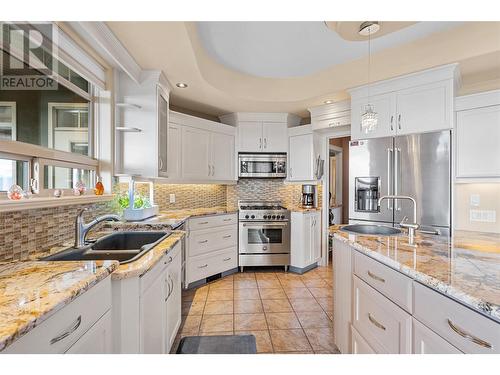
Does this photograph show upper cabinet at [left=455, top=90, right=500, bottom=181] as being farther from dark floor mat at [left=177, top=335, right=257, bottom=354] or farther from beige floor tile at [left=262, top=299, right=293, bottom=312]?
dark floor mat at [left=177, top=335, right=257, bottom=354]

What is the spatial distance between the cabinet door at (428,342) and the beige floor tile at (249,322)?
151cm

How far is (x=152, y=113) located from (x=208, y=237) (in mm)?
1683

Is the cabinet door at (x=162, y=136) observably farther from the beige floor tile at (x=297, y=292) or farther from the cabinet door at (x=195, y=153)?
the beige floor tile at (x=297, y=292)

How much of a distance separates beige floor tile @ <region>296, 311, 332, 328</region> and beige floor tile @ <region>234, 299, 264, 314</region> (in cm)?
42

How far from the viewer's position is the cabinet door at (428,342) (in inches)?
35.5

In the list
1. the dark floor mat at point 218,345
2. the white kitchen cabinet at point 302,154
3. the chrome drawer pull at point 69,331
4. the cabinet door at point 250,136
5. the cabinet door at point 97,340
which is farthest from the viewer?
the cabinet door at point 250,136

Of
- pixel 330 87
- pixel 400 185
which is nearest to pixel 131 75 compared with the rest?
pixel 330 87

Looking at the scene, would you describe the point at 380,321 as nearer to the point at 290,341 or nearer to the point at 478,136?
the point at 290,341

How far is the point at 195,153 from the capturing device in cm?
359

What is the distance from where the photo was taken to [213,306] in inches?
108

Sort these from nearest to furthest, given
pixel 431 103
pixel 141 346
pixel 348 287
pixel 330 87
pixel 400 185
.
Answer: pixel 141 346 < pixel 348 287 < pixel 431 103 < pixel 400 185 < pixel 330 87

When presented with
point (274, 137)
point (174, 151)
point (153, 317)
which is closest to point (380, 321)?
point (153, 317)

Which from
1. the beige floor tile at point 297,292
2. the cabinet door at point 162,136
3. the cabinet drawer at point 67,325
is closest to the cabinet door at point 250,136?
the cabinet door at point 162,136
